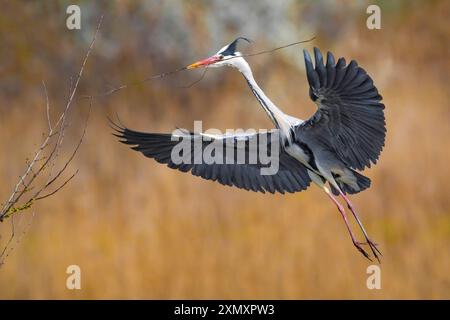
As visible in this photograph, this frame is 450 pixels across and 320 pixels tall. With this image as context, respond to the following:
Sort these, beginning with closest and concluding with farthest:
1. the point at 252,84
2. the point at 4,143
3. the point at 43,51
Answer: the point at 252,84
the point at 4,143
the point at 43,51

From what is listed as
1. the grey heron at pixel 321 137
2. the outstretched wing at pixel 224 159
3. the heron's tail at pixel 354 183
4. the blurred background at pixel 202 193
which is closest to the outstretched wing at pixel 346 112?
the grey heron at pixel 321 137

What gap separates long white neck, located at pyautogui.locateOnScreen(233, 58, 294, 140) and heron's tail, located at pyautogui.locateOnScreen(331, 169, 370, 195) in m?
0.38

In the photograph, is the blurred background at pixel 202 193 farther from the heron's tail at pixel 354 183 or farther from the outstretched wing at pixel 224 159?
the heron's tail at pixel 354 183

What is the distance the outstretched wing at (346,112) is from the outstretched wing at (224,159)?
0.40 meters

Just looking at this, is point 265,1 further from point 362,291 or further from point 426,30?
point 362,291

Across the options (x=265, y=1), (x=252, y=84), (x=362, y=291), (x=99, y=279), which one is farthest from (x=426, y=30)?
(x=252, y=84)

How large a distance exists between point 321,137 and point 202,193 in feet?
12.0

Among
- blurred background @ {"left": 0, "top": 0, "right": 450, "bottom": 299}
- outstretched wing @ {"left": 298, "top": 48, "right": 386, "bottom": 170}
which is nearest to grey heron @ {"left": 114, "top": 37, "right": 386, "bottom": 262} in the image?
outstretched wing @ {"left": 298, "top": 48, "right": 386, "bottom": 170}

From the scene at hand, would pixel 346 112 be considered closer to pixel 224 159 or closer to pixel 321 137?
pixel 321 137

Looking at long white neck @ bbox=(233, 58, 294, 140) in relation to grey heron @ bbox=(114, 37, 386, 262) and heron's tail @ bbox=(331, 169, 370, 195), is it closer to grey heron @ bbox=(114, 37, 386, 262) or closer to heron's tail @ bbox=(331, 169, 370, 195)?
grey heron @ bbox=(114, 37, 386, 262)

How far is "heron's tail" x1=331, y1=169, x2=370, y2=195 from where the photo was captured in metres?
5.10
